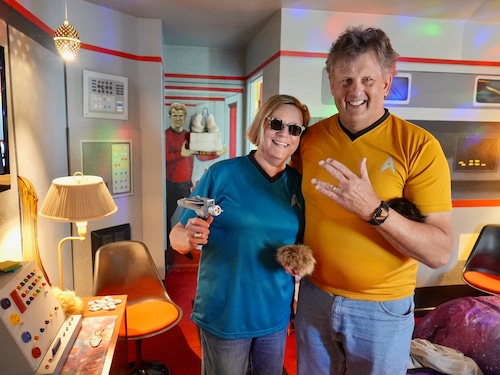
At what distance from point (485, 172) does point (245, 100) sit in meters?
2.61

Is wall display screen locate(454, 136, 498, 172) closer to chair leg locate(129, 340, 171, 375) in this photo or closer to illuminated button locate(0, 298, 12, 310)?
chair leg locate(129, 340, 171, 375)

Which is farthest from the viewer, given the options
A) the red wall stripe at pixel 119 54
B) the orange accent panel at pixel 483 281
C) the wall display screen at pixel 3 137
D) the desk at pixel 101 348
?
the red wall stripe at pixel 119 54

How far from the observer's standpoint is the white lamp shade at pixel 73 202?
5.74 feet

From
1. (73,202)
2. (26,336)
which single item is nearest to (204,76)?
(73,202)

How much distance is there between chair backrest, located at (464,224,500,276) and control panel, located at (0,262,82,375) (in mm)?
3000

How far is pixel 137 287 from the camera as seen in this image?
94.3 inches

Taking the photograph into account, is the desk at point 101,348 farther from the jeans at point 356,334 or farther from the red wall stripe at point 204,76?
the red wall stripe at point 204,76

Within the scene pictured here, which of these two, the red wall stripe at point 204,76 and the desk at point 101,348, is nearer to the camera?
the desk at point 101,348

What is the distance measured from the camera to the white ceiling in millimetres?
2744

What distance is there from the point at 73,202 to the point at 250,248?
988mm

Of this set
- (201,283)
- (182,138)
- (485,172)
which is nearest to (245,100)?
(182,138)

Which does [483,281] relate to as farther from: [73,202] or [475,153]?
[73,202]

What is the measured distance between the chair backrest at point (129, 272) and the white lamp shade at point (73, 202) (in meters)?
0.61

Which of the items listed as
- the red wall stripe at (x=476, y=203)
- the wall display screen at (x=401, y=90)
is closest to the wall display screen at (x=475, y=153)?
the red wall stripe at (x=476, y=203)
